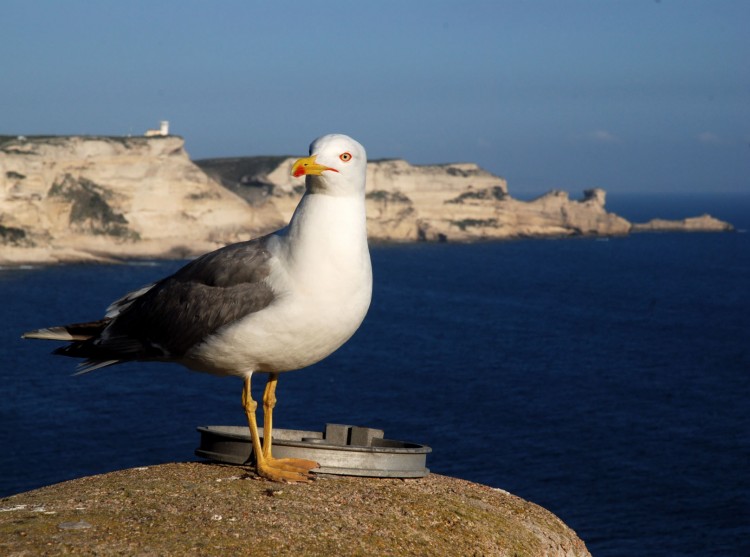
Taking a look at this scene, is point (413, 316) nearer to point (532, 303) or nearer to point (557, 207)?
point (532, 303)

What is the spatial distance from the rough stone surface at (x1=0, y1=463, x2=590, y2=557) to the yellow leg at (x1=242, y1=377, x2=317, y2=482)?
10 cm

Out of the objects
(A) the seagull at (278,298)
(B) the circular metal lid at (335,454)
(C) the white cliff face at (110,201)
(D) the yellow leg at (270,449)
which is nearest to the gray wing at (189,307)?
(A) the seagull at (278,298)

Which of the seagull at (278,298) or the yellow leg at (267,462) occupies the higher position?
the seagull at (278,298)

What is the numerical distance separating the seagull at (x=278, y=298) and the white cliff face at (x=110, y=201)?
340 feet

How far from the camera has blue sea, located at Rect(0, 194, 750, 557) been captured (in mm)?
39562

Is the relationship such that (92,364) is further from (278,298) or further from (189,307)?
(278,298)

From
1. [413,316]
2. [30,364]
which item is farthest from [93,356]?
[413,316]

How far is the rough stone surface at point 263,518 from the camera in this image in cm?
776

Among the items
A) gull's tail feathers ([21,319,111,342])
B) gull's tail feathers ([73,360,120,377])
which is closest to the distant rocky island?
gull's tail feathers ([21,319,111,342])

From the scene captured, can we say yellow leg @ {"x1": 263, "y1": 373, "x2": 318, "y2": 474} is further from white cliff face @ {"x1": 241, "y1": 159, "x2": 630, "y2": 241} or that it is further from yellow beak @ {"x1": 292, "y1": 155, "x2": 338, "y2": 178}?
white cliff face @ {"x1": 241, "y1": 159, "x2": 630, "y2": 241}

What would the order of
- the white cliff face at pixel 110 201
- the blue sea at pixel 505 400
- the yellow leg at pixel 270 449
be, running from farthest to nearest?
the white cliff face at pixel 110 201, the blue sea at pixel 505 400, the yellow leg at pixel 270 449

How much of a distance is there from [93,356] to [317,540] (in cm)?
297

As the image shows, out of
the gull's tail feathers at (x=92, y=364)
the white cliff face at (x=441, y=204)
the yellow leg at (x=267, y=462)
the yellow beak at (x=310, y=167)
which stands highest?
the white cliff face at (x=441, y=204)

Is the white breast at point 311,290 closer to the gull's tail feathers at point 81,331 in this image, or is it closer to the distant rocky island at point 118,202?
the gull's tail feathers at point 81,331
